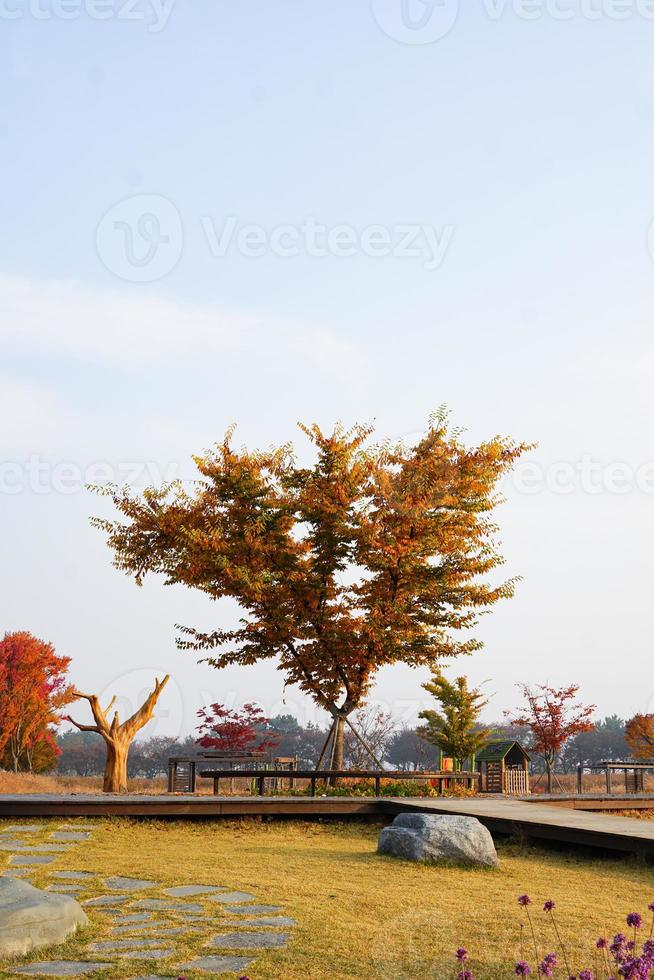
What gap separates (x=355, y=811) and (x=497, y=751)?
17101mm

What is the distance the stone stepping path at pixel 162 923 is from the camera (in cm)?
502

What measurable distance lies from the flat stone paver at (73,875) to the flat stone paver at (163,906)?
1.33 metres

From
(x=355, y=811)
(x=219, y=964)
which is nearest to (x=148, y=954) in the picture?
(x=219, y=964)

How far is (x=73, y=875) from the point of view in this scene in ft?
27.0

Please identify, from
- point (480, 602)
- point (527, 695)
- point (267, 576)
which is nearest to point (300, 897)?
point (267, 576)

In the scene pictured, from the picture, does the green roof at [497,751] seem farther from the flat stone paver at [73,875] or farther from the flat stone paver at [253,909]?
the flat stone paver at [253,909]

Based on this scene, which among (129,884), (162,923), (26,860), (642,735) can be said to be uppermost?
(162,923)

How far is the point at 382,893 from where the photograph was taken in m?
7.49

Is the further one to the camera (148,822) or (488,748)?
(488,748)

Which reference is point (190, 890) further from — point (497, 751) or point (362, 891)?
point (497, 751)

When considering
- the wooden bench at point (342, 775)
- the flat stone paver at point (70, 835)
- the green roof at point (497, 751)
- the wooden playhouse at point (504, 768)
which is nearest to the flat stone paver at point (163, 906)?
the flat stone paver at point (70, 835)

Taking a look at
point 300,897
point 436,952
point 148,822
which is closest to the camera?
point 436,952

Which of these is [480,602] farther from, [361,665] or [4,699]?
[4,699]

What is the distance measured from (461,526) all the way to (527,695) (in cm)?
1571
